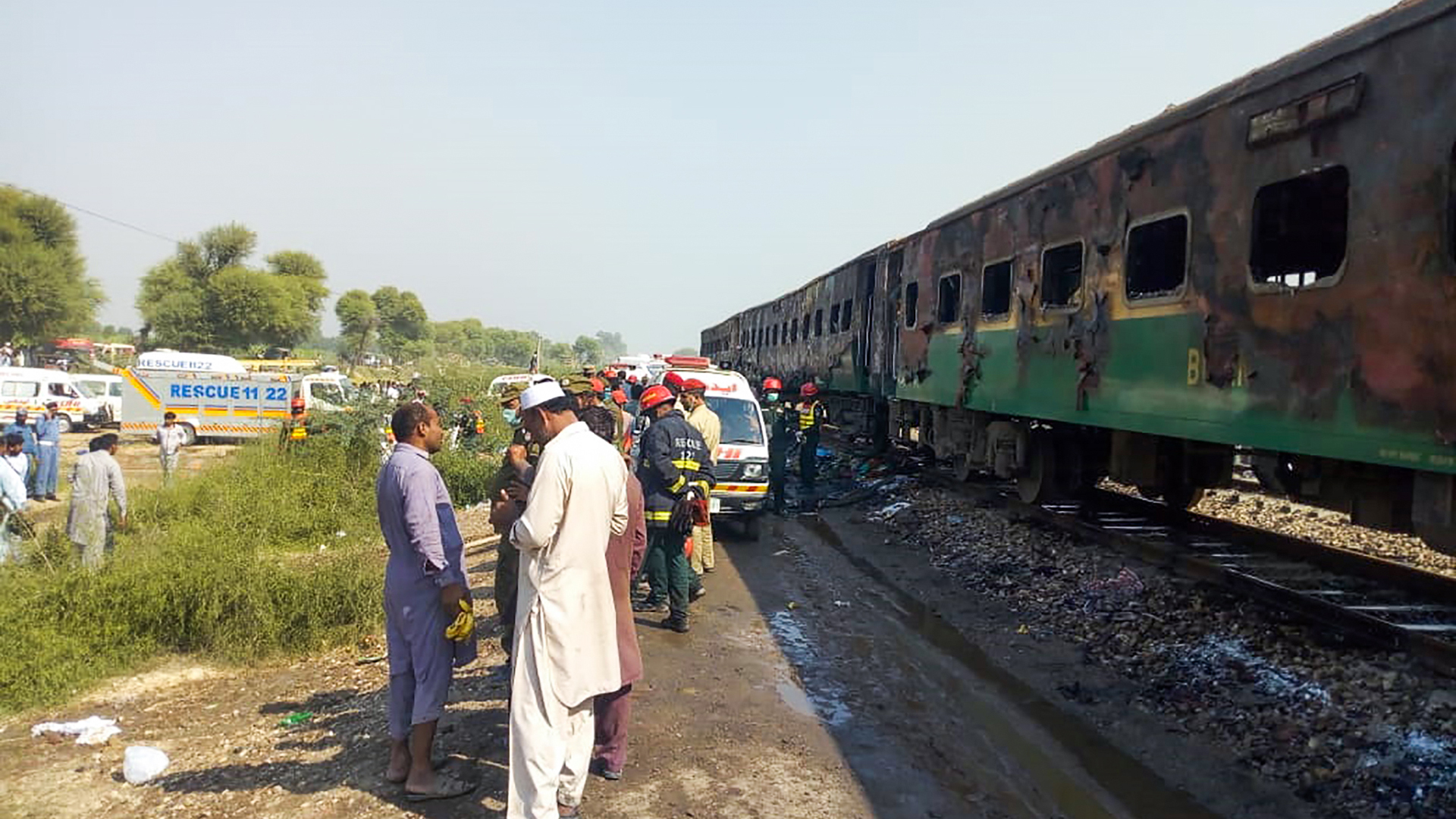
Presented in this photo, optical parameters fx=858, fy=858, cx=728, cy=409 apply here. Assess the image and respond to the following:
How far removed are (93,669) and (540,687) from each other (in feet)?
14.7

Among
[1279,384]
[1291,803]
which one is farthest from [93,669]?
[1279,384]

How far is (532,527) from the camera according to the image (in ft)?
10.5

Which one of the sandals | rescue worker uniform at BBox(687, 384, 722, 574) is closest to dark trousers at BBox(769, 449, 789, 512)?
rescue worker uniform at BBox(687, 384, 722, 574)

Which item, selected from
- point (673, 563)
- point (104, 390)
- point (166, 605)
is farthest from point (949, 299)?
point (104, 390)

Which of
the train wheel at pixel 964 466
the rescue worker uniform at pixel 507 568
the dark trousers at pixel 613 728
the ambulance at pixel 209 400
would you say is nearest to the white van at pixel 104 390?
the ambulance at pixel 209 400

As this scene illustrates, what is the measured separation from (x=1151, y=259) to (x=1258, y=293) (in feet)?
5.30

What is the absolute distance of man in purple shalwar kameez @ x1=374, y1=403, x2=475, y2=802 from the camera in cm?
363

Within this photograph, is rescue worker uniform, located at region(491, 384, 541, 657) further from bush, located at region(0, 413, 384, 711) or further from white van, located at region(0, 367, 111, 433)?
white van, located at region(0, 367, 111, 433)

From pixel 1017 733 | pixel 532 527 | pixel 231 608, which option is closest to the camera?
pixel 532 527

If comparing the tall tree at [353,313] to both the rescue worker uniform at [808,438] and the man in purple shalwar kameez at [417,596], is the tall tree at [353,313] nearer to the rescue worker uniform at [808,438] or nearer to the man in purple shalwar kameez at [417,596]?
the rescue worker uniform at [808,438]

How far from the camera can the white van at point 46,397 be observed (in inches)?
Answer: 875

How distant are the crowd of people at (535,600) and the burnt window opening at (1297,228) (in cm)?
426

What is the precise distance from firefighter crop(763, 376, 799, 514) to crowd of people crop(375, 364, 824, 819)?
689cm

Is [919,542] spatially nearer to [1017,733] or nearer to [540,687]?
[1017,733]
